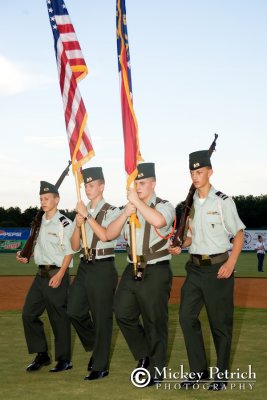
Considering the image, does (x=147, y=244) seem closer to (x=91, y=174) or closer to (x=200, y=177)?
(x=200, y=177)

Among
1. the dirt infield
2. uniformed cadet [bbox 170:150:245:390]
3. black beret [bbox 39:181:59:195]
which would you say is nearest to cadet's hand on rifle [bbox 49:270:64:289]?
black beret [bbox 39:181:59:195]

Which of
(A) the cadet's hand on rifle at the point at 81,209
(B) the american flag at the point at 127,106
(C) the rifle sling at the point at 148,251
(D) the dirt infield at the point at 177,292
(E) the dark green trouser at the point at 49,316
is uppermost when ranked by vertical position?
(B) the american flag at the point at 127,106

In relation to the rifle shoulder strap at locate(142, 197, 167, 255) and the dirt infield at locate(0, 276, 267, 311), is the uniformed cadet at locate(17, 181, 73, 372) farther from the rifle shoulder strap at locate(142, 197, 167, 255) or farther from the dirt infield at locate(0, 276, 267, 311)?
the dirt infield at locate(0, 276, 267, 311)

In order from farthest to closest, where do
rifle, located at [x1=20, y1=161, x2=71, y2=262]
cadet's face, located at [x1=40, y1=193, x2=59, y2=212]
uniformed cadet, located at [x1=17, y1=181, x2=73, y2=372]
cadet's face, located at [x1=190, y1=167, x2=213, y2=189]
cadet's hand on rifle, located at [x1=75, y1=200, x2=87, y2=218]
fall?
1. rifle, located at [x1=20, y1=161, x2=71, y2=262]
2. cadet's face, located at [x1=40, y1=193, x2=59, y2=212]
3. uniformed cadet, located at [x1=17, y1=181, x2=73, y2=372]
4. cadet's hand on rifle, located at [x1=75, y1=200, x2=87, y2=218]
5. cadet's face, located at [x1=190, y1=167, x2=213, y2=189]

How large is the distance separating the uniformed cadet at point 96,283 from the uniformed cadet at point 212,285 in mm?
1071

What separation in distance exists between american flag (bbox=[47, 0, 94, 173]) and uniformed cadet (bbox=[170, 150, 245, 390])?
1.85m

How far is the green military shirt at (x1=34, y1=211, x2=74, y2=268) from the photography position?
9133 millimetres

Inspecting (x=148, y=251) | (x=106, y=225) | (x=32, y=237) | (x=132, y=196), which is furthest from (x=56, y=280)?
(x=132, y=196)

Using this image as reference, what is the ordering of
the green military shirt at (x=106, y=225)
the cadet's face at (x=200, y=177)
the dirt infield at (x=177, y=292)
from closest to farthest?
1. the cadet's face at (x=200, y=177)
2. the green military shirt at (x=106, y=225)
3. the dirt infield at (x=177, y=292)

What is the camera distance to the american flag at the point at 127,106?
26.5 feet

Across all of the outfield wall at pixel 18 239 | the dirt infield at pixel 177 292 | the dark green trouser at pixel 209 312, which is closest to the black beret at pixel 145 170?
the dark green trouser at pixel 209 312

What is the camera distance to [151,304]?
316 inches

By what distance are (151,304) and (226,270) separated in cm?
95

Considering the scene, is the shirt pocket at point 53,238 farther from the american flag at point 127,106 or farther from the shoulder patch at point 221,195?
the shoulder patch at point 221,195
